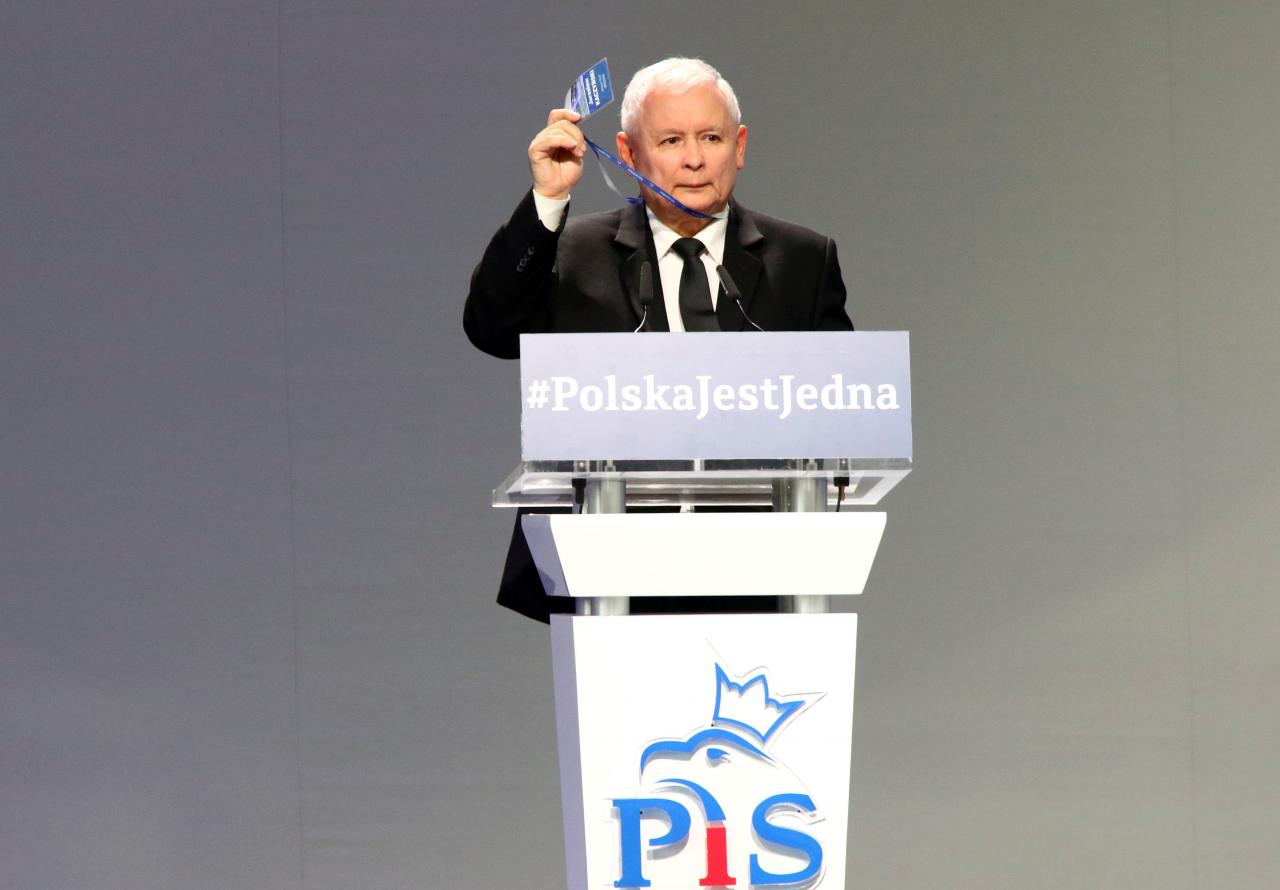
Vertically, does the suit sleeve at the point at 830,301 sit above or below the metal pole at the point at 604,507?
above

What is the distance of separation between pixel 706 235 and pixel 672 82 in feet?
0.64

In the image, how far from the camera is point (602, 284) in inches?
82.2

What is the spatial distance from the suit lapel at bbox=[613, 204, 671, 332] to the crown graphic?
1.79 ft

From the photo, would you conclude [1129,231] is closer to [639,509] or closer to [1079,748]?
[1079,748]

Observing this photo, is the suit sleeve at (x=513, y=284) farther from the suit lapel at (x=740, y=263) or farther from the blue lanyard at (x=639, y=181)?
the suit lapel at (x=740, y=263)

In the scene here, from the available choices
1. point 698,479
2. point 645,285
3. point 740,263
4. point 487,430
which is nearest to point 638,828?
point 698,479

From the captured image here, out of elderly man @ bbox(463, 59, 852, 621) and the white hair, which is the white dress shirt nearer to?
elderly man @ bbox(463, 59, 852, 621)

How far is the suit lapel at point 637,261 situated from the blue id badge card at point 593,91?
233 millimetres

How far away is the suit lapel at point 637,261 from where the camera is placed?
80.6 inches

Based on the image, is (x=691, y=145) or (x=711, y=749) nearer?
(x=711, y=749)

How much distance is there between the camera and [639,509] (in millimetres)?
1960

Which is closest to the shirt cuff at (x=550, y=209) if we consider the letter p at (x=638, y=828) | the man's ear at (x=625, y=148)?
the man's ear at (x=625, y=148)

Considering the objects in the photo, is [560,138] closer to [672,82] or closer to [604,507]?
[672,82]

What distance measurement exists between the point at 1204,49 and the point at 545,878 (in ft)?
7.81
